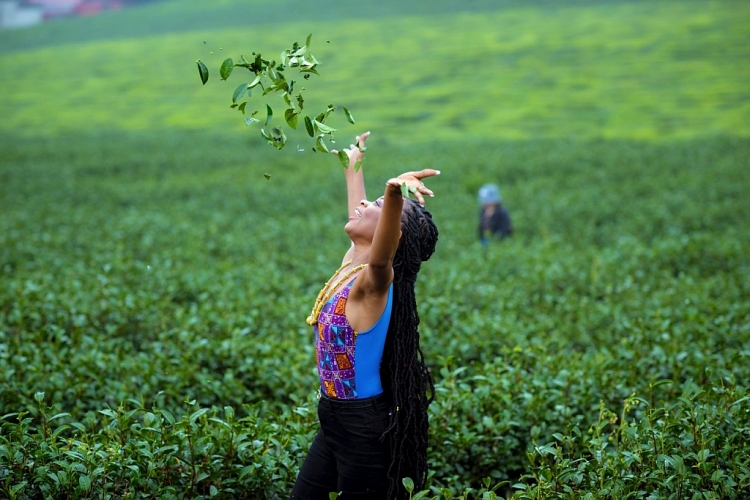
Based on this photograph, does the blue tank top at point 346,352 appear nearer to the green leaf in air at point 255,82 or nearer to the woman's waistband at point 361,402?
the woman's waistband at point 361,402

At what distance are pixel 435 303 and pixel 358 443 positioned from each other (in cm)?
335

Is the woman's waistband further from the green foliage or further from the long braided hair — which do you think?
the green foliage

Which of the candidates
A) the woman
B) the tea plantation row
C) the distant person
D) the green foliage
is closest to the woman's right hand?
the woman

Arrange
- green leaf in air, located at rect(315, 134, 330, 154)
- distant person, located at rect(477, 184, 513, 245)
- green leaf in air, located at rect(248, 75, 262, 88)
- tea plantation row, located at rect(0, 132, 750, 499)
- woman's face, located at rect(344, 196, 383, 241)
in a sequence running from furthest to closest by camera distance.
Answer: distant person, located at rect(477, 184, 513, 245) → tea plantation row, located at rect(0, 132, 750, 499) → woman's face, located at rect(344, 196, 383, 241) → green leaf in air, located at rect(315, 134, 330, 154) → green leaf in air, located at rect(248, 75, 262, 88)

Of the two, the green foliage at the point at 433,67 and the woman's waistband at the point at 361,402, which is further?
the green foliage at the point at 433,67

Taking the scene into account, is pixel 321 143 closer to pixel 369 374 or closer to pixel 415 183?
pixel 415 183

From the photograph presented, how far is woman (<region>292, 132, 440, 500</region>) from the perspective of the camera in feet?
9.06

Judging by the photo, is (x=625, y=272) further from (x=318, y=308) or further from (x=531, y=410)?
(x=318, y=308)

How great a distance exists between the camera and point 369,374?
9.18 ft

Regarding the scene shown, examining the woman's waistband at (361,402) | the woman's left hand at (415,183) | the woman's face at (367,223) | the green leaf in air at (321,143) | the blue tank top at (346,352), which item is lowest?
the woman's waistband at (361,402)

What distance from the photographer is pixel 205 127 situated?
33.4 m

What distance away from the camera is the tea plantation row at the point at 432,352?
2982mm

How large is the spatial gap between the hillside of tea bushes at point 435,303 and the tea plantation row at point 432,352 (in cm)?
2

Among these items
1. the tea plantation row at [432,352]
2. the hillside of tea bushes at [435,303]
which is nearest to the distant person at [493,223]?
the hillside of tea bushes at [435,303]
